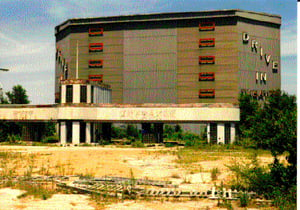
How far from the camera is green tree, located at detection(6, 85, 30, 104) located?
219ft

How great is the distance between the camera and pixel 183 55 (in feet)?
238

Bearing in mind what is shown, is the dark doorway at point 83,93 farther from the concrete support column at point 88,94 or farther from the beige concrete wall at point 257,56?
the beige concrete wall at point 257,56

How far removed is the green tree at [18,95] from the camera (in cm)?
6681

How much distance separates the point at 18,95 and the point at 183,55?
32.1 meters

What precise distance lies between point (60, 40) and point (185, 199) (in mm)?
78316

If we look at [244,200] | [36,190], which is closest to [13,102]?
[36,190]

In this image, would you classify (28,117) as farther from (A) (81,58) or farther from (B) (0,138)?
(A) (81,58)

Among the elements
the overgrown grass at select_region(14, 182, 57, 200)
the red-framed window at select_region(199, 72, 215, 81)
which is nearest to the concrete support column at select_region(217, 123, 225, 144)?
the red-framed window at select_region(199, 72, 215, 81)

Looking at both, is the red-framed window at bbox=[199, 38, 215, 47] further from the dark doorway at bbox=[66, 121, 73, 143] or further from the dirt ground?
the dirt ground

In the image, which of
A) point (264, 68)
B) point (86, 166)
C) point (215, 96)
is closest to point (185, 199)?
point (86, 166)

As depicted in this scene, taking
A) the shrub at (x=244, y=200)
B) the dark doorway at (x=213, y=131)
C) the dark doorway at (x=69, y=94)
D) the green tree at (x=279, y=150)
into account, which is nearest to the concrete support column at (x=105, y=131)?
the dark doorway at (x=69, y=94)

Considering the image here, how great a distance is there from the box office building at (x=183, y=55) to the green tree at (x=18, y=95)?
25.8 ft

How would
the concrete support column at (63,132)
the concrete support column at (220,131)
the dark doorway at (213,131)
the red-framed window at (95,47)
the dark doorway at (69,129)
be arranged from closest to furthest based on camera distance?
the concrete support column at (220,131) < the dark doorway at (213,131) < the concrete support column at (63,132) < the dark doorway at (69,129) < the red-framed window at (95,47)

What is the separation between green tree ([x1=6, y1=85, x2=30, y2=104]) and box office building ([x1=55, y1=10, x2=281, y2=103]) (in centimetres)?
788
